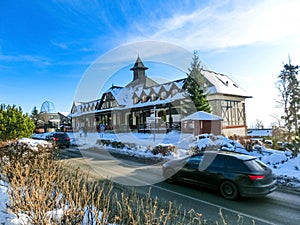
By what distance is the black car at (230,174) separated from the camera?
23.4 feet

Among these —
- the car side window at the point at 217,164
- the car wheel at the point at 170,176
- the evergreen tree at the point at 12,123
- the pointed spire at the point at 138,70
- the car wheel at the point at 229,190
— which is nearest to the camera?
the car wheel at the point at 229,190

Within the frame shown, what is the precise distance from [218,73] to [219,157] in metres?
33.1

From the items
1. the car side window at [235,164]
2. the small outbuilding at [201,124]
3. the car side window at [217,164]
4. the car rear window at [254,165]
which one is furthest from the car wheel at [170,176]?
the small outbuilding at [201,124]

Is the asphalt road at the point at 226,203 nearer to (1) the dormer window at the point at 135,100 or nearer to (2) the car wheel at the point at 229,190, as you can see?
(2) the car wheel at the point at 229,190

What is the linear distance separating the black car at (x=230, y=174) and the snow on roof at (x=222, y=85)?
78.8ft

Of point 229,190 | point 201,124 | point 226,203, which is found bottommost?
point 226,203

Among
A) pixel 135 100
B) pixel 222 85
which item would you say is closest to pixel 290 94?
pixel 222 85

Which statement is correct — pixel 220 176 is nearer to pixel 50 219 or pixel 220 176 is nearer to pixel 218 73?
pixel 50 219

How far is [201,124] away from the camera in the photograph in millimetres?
23078

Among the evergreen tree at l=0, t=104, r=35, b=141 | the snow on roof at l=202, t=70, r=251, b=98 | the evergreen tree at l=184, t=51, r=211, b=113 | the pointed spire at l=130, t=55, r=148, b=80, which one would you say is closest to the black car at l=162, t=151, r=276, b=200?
the evergreen tree at l=0, t=104, r=35, b=141

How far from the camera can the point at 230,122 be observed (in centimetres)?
3316

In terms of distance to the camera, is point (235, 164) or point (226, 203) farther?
point (235, 164)

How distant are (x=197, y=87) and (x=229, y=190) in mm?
23033

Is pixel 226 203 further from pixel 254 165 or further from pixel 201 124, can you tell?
pixel 201 124
